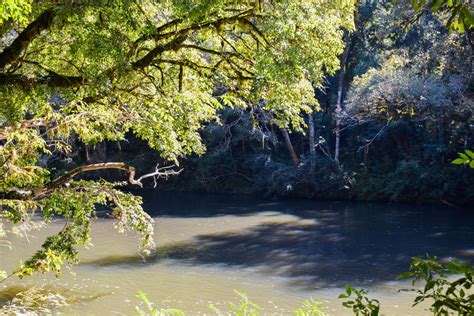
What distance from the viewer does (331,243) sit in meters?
17.3

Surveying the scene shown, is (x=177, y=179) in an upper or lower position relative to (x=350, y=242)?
upper

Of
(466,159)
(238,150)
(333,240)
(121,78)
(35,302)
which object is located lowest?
(35,302)

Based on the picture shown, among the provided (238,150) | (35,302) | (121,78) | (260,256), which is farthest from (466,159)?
(238,150)

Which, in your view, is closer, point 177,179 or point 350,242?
point 350,242

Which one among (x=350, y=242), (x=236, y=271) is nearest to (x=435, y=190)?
(x=350, y=242)

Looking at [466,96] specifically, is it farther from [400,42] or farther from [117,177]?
[117,177]

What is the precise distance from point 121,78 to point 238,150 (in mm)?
24443

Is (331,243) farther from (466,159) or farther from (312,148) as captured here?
(466,159)

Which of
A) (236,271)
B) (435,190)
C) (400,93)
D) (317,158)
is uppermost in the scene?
(400,93)

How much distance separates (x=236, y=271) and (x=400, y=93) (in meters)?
11.7

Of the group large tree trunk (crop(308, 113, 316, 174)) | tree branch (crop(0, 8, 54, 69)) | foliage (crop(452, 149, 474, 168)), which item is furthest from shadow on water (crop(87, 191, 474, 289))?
foliage (crop(452, 149, 474, 168))

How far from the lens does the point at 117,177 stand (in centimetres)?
3372

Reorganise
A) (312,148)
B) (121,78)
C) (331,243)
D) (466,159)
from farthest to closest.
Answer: (312,148)
(331,243)
(121,78)
(466,159)

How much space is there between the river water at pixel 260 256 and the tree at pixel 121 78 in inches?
87.6
